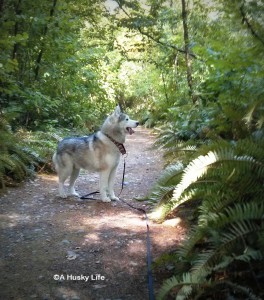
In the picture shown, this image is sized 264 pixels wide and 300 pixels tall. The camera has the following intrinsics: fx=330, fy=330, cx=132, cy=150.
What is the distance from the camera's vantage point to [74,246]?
4.65 metres

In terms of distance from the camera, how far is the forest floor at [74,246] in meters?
3.62

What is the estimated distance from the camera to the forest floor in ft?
11.9

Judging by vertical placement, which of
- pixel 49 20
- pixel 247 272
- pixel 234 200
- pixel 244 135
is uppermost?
pixel 49 20

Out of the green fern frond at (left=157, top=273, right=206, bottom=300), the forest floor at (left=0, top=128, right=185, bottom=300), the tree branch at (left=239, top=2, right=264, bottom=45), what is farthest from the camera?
the tree branch at (left=239, top=2, right=264, bottom=45)

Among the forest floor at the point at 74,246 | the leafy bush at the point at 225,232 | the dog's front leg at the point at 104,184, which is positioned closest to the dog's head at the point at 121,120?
the dog's front leg at the point at 104,184

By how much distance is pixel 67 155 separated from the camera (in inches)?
273

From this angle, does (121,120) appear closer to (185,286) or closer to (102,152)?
(102,152)

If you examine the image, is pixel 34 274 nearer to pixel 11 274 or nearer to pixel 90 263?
pixel 11 274

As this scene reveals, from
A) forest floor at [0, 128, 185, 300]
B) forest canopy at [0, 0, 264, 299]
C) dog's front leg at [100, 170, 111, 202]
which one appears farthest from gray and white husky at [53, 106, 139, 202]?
forest canopy at [0, 0, 264, 299]

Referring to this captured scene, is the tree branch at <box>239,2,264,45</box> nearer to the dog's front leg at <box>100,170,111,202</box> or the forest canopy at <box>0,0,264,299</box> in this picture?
the forest canopy at <box>0,0,264,299</box>

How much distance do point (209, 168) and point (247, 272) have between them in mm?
1403

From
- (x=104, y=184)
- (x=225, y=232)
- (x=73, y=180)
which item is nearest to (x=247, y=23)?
(x=225, y=232)

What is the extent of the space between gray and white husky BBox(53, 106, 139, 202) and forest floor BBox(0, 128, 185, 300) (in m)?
0.57

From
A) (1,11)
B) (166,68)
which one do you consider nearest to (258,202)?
(1,11)
